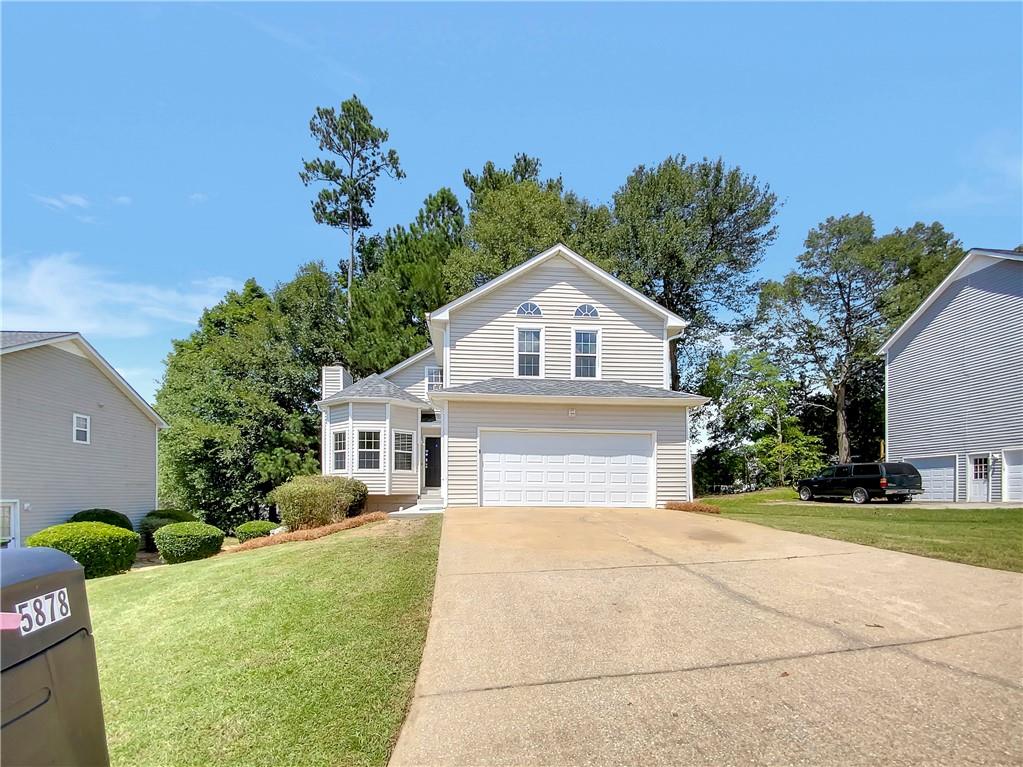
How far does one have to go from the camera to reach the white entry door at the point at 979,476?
21281 millimetres

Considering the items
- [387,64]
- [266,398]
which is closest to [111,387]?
[266,398]

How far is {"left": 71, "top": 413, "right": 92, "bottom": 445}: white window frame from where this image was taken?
17719 mm

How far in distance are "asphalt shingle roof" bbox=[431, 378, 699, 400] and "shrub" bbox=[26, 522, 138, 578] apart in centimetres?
899

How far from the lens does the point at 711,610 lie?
5.50 m

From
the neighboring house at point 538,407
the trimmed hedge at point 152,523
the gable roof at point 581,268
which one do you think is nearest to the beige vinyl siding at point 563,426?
the neighboring house at point 538,407

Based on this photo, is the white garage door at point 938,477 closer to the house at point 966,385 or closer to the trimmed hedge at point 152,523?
the house at point 966,385

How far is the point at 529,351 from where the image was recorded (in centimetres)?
1661

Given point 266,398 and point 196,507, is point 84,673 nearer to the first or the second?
point 266,398

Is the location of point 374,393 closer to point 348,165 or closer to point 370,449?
point 370,449

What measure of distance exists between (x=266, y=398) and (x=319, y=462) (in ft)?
14.1

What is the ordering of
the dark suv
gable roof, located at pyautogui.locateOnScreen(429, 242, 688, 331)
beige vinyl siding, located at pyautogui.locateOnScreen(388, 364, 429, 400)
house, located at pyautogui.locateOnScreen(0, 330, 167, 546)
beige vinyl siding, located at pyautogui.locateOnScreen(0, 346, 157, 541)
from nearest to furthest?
house, located at pyautogui.locateOnScreen(0, 330, 167, 546) < beige vinyl siding, located at pyautogui.locateOnScreen(0, 346, 157, 541) < gable roof, located at pyautogui.locateOnScreen(429, 242, 688, 331) < the dark suv < beige vinyl siding, located at pyautogui.locateOnScreen(388, 364, 429, 400)

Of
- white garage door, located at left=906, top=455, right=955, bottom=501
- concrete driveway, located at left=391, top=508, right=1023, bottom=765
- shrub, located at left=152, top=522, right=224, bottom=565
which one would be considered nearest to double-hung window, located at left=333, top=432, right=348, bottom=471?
shrub, located at left=152, top=522, right=224, bottom=565

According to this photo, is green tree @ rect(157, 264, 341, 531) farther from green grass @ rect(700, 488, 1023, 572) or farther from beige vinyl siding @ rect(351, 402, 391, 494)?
→ green grass @ rect(700, 488, 1023, 572)

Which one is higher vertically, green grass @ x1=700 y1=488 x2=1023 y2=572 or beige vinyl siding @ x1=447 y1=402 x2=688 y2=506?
beige vinyl siding @ x1=447 y1=402 x2=688 y2=506
